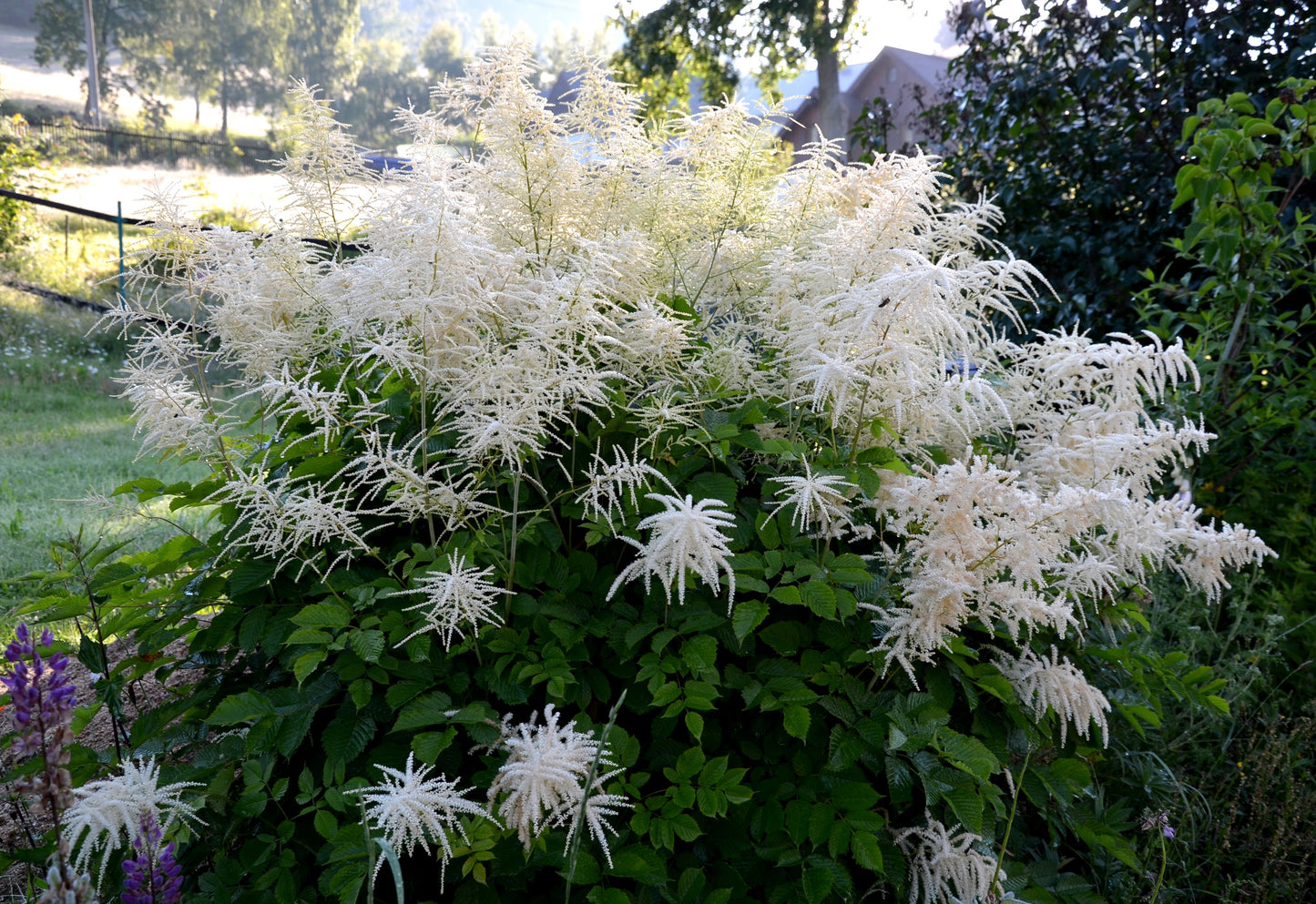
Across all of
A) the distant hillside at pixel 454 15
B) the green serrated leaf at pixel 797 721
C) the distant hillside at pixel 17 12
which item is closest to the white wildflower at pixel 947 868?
the green serrated leaf at pixel 797 721

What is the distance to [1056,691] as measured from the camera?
5.51 ft

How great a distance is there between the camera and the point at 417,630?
4.82 ft

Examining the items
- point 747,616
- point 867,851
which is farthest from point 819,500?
point 867,851

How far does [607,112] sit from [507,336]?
905 mm

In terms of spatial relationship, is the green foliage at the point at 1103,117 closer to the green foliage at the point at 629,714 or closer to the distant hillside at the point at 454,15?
the green foliage at the point at 629,714

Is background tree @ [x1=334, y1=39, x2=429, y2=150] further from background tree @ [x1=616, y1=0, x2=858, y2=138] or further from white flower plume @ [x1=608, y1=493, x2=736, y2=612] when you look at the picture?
white flower plume @ [x1=608, y1=493, x2=736, y2=612]

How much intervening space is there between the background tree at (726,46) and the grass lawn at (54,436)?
9420 millimetres

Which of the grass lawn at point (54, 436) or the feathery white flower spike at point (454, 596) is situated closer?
the feathery white flower spike at point (454, 596)

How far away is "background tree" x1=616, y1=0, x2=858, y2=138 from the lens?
15375mm

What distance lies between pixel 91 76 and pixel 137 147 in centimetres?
384

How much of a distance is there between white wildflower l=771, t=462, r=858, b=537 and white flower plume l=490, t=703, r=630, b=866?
0.56 meters

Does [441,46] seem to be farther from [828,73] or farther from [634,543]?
[634,543]

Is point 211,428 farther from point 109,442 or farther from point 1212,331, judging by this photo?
point 109,442

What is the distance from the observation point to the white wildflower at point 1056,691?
166cm
